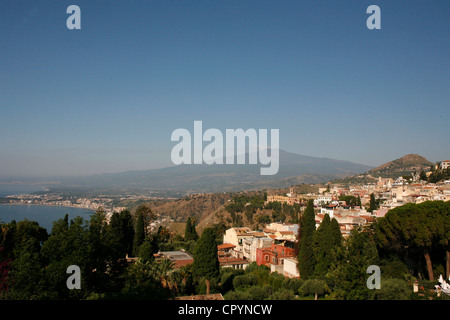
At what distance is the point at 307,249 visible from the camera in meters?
20.6

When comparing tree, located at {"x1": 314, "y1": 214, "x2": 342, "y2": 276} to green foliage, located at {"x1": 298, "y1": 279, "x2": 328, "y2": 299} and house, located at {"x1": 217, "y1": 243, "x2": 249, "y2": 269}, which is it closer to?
green foliage, located at {"x1": 298, "y1": 279, "x2": 328, "y2": 299}

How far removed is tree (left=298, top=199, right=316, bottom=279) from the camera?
66.8 ft

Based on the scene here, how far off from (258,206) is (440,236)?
40.1m

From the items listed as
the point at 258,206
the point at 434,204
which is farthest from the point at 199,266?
the point at 258,206

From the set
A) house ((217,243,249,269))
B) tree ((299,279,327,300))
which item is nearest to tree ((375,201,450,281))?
tree ((299,279,327,300))

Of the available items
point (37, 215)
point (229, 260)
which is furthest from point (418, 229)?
point (37, 215)

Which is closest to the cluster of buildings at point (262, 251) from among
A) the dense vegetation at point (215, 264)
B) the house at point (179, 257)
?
the dense vegetation at point (215, 264)

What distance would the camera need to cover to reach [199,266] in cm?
1731

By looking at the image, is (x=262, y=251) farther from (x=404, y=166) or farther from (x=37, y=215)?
(x=404, y=166)

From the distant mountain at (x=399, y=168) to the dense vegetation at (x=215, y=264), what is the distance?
275ft

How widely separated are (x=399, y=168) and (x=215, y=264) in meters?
108

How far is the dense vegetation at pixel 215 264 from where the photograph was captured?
34.6 ft

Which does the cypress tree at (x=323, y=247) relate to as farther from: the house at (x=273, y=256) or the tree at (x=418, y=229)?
the house at (x=273, y=256)
